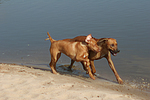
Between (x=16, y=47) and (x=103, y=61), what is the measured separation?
15.4ft

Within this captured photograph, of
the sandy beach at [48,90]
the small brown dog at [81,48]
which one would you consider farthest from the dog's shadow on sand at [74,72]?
the sandy beach at [48,90]

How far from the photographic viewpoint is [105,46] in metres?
6.96

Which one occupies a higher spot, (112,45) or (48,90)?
(112,45)

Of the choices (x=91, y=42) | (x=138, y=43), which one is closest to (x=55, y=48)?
(x=91, y=42)

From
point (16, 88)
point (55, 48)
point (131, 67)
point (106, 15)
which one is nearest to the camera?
point (16, 88)

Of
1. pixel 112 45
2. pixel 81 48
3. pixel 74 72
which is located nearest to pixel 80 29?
pixel 74 72

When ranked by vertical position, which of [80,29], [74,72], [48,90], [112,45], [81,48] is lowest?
[74,72]

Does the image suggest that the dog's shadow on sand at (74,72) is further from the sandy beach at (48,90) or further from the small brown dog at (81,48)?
the sandy beach at (48,90)

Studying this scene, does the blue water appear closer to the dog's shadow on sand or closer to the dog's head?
the dog's shadow on sand

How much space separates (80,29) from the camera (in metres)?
13.1

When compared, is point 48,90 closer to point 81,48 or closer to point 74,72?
point 81,48

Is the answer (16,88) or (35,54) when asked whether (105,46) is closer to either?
(16,88)

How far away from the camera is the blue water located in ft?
30.0

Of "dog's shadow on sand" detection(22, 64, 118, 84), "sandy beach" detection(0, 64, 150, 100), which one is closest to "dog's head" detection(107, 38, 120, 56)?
"sandy beach" detection(0, 64, 150, 100)
